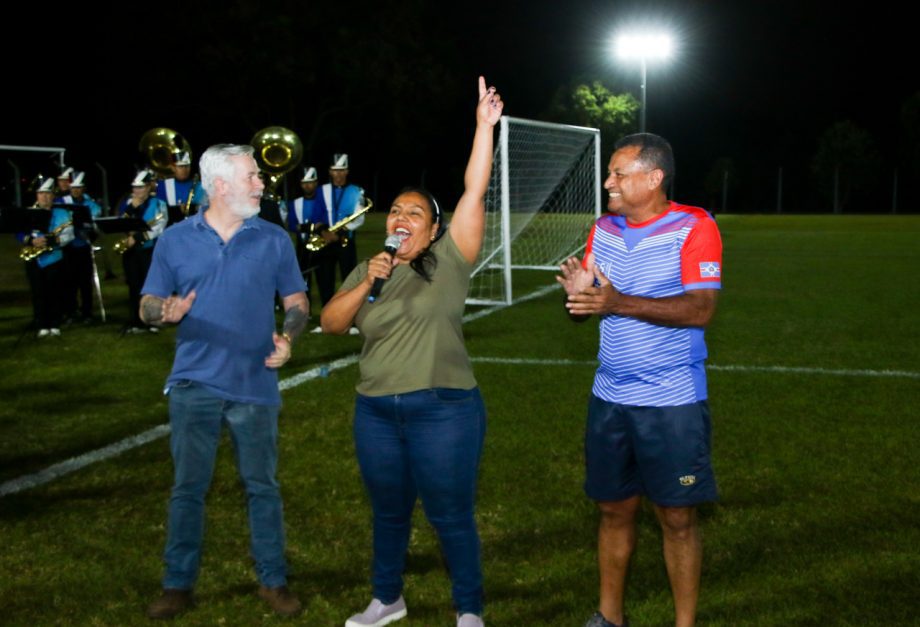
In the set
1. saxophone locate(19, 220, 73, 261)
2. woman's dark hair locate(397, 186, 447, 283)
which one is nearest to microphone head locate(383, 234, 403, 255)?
woman's dark hair locate(397, 186, 447, 283)

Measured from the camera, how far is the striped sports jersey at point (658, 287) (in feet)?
12.6

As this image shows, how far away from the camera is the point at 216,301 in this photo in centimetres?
435

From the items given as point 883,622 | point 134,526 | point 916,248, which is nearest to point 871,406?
point 883,622

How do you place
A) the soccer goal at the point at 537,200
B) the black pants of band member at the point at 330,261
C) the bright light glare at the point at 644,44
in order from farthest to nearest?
the bright light glare at the point at 644,44
the soccer goal at the point at 537,200
the black pants of band member at the point at 330,261

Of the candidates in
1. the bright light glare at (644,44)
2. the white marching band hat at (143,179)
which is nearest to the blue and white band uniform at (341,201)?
the white marching band hat at (143,179)

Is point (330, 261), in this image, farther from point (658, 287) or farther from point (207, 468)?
point (658, 287)

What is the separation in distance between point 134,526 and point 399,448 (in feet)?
7.63

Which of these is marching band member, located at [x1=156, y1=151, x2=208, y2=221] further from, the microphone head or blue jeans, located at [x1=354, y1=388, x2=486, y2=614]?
the microphone head

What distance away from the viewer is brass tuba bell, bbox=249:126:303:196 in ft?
51.0

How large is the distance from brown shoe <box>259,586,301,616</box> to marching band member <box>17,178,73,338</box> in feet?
30.0

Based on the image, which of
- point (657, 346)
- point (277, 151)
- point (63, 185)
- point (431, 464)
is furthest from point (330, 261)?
point (657, 346)

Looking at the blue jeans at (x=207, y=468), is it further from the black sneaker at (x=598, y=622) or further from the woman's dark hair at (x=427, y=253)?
the black sneaker at (x=598, y=622)

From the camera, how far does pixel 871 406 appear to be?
8703 mm

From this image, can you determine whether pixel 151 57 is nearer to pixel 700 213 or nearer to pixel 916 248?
pixel 916 248
